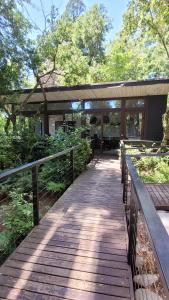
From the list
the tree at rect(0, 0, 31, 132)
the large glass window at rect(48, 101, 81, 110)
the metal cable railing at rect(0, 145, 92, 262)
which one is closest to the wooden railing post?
the metal cable railing at rect(0, 145, 92, 262)

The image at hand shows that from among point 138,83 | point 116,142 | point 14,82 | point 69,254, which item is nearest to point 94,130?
point 116,142

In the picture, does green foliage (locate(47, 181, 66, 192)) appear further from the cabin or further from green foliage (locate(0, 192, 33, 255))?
the cabin

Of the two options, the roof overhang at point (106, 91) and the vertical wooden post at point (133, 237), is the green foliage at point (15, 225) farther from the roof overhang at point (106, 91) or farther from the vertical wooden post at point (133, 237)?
the roof overhang at point (106, 91)

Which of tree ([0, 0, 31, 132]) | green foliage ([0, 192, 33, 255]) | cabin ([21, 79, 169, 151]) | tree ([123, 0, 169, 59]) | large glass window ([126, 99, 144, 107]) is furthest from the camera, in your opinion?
large glass window ([126, 99, 144, 107])

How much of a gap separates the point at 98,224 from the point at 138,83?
6.22m

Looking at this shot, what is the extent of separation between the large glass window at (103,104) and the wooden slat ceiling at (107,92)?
0.25 meters

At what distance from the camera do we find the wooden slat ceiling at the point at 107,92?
852 cm

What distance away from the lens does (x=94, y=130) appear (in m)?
10.9

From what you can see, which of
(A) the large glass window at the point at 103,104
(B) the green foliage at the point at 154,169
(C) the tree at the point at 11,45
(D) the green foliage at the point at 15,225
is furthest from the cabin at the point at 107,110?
(D) the green foliage at the point at 15,225

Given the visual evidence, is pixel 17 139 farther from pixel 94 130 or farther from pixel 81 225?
pixel 81 225

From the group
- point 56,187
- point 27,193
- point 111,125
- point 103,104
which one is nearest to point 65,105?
point 103,104

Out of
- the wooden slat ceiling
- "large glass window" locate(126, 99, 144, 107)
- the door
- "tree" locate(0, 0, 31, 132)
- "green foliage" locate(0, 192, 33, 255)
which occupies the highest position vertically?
"tree" locate(0, 0, 31, 132)

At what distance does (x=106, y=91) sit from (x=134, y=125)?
2.16 m

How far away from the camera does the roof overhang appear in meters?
8.23
